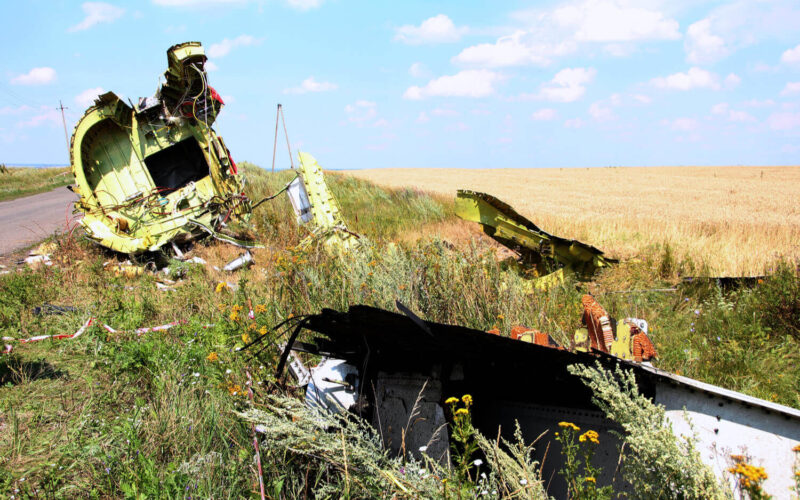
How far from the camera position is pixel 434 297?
4031 millimetres

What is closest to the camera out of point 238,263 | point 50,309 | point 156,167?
point 50,309

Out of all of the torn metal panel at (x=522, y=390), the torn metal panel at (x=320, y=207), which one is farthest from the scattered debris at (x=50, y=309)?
the torn metal panel at (x=522, y=390)

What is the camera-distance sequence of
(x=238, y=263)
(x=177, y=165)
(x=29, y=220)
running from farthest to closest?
(x=29, y=220), (x=177, y=165), (x=238, y=263)

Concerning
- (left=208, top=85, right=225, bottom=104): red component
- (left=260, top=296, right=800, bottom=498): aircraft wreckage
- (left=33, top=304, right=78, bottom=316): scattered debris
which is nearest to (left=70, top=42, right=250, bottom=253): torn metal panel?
(left=208, top=85, right=225, bottom=104): red component

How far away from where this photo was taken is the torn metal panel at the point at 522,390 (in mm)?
1640

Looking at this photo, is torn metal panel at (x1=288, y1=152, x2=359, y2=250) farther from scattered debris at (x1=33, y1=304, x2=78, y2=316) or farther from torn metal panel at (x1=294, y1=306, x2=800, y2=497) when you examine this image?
torn metal panel at (x1=294, y1=306, x2=800, y2=497)

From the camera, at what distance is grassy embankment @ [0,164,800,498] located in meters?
2.27

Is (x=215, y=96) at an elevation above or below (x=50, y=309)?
above

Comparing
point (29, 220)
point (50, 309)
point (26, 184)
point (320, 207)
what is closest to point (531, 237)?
point (320, 207)

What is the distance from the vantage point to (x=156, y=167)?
9.27 meters

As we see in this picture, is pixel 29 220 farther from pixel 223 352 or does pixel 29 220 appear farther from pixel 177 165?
pixel 223 352

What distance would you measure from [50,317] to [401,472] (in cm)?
518

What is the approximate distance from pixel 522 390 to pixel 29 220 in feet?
51.7

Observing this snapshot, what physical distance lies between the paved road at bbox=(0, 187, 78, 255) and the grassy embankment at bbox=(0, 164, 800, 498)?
186 inches
